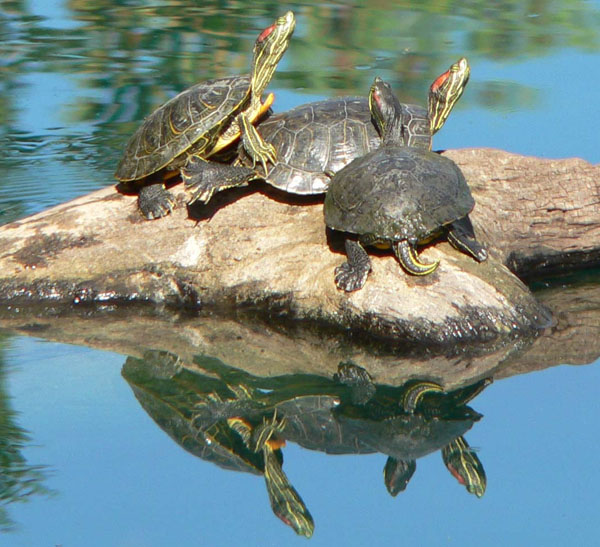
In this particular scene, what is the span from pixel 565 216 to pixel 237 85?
1889 millimetres

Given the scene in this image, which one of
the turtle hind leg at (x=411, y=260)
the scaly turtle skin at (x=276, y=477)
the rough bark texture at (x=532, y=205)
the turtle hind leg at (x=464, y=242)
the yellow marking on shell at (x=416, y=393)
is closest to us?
the scaly turtle skin at (x=276, y=477)

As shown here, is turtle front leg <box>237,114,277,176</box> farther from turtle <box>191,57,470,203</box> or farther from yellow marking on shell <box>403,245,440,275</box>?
yellow marking on shell <box>403,245,440,275</box>

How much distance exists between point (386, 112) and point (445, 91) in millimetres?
→ 472

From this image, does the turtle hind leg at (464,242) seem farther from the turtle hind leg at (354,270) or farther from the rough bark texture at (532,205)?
the turtle hind leg at (354,270)

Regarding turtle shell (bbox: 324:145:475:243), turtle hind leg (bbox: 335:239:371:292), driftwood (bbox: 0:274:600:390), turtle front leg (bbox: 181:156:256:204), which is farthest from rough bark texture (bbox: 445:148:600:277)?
turtle front leg (bbox: 181:156:256:204)

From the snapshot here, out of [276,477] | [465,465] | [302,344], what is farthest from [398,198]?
[276,477]

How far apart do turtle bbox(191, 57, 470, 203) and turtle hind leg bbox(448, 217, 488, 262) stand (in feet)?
1.95

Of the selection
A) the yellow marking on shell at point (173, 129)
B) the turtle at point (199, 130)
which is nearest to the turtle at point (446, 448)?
the turtle at point (199, 130)

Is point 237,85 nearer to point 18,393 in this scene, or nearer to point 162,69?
point 18,393

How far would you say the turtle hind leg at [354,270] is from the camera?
4863 millimetres

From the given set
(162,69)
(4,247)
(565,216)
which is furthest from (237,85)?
(162,69)

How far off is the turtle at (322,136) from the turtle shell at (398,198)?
29cm

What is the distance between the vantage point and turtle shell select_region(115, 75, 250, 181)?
539 cm

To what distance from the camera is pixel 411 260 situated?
4848mm
